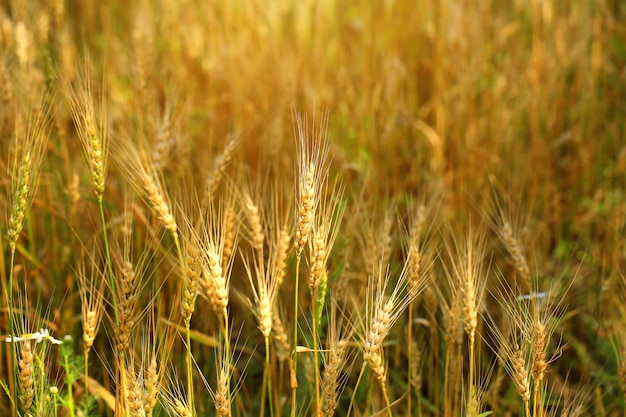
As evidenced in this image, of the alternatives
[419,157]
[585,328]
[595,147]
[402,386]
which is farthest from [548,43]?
[402,386]

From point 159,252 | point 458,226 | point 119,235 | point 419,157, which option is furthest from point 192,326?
point 419,157

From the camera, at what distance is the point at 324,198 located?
2.19 metres

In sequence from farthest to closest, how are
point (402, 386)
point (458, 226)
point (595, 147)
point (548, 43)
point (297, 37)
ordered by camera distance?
point (297, 37) → point (548, 43) → point (595, 147) → point (458, 226) → point (402, 386)

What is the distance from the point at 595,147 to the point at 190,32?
6.10 ft

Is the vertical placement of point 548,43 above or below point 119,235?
above

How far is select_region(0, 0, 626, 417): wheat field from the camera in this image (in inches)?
61.4

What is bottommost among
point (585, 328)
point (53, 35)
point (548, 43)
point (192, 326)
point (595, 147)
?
point (585, 328)

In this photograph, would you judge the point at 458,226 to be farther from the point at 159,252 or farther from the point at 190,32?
the point at 190,32

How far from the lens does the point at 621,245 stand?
2.33 m

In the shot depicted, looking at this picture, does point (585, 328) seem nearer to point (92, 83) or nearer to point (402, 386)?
point (402, 386)

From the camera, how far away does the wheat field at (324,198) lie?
156 centimetres

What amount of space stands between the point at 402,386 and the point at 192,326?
2.12 feet

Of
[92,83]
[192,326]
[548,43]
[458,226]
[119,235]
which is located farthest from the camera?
[548,43]

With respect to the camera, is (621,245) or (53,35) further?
(53,35)
